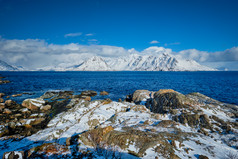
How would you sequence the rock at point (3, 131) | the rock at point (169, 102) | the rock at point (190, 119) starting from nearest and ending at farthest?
the rock at point (190, 119) → the rock at point (3, 131) → the rock at point (169, 102)

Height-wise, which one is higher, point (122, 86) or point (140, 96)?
point (140, 96)

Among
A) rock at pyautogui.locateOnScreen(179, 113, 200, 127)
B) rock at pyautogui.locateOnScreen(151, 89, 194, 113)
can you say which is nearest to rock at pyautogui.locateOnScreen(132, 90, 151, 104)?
rock at pyautogui.locateOnScreen(151, 89, 194, 113)

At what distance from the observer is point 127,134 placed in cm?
920

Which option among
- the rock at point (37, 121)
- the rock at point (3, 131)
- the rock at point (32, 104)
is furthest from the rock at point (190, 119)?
the rock at point (32, 104)

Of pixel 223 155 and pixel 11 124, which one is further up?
pixel 223 155

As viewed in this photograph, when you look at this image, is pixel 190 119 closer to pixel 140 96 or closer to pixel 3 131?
pixel 140 96

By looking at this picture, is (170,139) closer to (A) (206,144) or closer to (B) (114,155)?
(A) (206,144)

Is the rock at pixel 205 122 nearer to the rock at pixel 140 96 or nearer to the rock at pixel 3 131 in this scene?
the rock at pixel 140 96

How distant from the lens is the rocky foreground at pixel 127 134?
307 inches

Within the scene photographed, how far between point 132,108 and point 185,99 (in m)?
7.95

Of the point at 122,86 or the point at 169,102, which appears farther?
the point at 122,86

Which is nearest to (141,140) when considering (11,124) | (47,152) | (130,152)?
(130,152)

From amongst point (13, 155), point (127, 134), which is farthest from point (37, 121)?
→ point (127, 134)

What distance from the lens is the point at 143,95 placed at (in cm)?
2661
